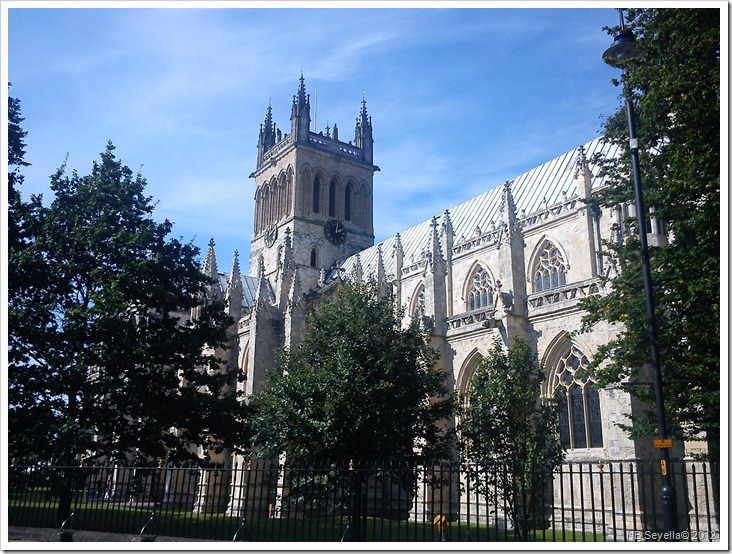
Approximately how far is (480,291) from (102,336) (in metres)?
20.1

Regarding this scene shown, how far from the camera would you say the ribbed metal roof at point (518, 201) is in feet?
108

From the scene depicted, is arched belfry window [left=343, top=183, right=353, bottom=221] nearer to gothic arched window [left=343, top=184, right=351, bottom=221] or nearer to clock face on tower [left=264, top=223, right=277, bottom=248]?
gothic arched window [left=343, top=184, right=351, bottom=221]

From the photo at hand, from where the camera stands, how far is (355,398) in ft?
60.7

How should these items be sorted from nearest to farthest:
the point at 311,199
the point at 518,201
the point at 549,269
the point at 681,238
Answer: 1. the point at 681,238
2. the point at 549,269
3. the point at 518,201
4. the point at 311,199

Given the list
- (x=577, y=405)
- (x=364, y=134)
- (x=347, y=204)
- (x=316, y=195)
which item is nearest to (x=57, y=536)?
(x=577, y=405)

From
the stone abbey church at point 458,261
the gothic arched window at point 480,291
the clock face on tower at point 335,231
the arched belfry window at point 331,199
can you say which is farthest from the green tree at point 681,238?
the arched belfry window at point 331,199

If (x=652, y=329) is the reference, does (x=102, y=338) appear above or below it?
above

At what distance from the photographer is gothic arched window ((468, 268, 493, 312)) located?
33.6 m

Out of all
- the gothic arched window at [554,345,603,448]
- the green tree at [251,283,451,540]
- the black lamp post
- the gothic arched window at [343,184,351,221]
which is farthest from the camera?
the gothic arched window at [343,184,351,221]

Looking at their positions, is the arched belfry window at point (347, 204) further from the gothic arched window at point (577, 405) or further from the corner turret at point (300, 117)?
the gothic arched window at point (577, 405)

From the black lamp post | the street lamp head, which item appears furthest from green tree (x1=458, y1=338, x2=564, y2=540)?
the street lamp head

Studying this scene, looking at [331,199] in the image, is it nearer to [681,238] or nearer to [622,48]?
[681,238]

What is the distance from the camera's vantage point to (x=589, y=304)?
1672cm

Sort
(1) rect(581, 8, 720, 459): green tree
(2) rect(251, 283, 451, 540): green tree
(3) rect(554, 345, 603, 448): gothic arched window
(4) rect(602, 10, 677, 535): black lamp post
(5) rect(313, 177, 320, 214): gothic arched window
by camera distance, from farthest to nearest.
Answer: (5) rect(313, 177, 320, 214): gothic arched window < (3) rect(554, 345, 603, 448): gothic arched window < (2) rect(251, 283, 451, 540): green tree < (1) rect(581, 8, 720, 459): green tree < (4) rect(602, 10, 677, 535): black lamp post
